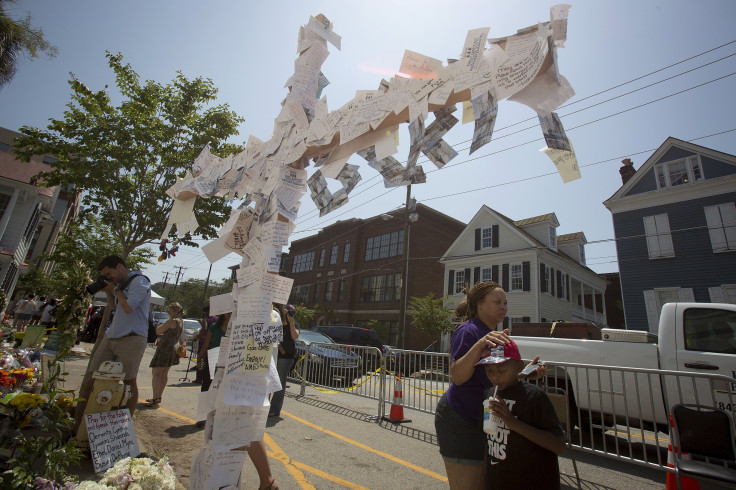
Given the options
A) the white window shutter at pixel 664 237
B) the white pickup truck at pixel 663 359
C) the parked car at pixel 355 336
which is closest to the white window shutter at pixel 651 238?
the white window shutter at pixel 664 237

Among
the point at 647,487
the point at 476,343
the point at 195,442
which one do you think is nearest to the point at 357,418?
the point at 195,442

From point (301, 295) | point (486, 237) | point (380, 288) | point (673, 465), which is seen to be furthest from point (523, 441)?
point (301, 295)

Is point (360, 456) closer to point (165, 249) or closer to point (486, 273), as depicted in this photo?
point (165, 249)

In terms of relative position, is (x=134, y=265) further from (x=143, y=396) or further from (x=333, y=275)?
(x=333, y=275)

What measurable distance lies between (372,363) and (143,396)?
428cm

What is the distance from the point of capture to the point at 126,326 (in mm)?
3852

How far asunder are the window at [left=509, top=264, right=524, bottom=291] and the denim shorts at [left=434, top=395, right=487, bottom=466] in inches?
819

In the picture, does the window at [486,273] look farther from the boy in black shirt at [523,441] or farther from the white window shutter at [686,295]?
the boy in black shirt at [523,441]

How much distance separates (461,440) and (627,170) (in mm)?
22256

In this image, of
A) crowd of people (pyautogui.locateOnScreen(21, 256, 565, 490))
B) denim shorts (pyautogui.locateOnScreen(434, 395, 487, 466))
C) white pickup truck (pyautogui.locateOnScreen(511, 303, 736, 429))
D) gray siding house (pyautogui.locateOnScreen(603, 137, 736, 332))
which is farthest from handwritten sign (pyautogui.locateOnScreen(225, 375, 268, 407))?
gray siding house (pyautogui.locateOnScreen(603, 137, 736, 332))

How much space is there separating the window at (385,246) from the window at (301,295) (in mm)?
9178

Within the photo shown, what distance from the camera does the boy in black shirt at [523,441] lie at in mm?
1800

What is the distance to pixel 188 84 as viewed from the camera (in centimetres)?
840

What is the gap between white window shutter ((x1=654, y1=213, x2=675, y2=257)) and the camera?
16109mm
